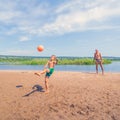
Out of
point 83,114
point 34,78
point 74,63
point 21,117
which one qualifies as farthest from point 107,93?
point 74,63

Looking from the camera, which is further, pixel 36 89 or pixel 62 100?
pixel 36 89

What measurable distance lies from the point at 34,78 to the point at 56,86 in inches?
101

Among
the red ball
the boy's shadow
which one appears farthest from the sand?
the red ball

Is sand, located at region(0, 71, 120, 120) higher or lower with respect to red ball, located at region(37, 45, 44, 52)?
lower

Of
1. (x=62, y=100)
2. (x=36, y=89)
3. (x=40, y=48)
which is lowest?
(x=62, y=100)

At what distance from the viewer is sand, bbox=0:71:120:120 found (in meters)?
11.6

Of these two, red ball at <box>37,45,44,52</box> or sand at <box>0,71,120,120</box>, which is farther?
red ball at <box>37,45,44,52</box>

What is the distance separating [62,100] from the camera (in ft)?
41.9

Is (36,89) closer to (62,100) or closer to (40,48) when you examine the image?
(40,48)

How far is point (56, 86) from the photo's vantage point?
14750 millimetres

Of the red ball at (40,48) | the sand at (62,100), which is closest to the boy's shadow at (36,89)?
the sand at (62,100)

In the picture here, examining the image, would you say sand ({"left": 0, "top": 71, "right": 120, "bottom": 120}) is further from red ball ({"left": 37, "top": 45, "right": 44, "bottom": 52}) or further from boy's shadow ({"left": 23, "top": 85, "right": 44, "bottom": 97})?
red ball ({"left": 37, "top": 45, "right": 44, "bottom": 52})

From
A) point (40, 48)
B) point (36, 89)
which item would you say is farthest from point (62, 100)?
point (40, 48)

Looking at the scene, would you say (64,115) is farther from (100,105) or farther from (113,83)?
(113,83)
